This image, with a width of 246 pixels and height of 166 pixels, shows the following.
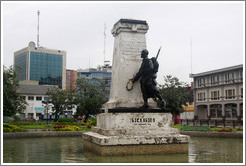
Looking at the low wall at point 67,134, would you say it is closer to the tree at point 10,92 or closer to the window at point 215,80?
the tree at point 10,92

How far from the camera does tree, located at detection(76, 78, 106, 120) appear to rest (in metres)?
43.5

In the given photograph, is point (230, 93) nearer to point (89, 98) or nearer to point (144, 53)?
point (89, 98)

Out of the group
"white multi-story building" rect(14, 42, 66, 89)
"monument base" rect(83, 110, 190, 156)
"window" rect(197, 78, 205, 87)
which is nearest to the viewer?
"monument base" rect(83, 110, 190, 156)

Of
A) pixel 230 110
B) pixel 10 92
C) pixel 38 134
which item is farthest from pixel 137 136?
pixel 230 110

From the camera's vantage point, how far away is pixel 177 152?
12.0m

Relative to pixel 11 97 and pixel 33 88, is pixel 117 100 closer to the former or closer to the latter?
pixel 11 97

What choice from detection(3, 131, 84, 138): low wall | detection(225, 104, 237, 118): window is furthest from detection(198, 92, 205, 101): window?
detection(3, 131, 84, 138): low wall

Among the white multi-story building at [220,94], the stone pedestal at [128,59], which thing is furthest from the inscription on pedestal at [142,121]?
the white multi-story building at [220,94]

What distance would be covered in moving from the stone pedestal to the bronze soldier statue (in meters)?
0.57

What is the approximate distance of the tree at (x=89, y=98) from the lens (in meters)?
43.5

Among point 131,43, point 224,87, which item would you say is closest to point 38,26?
point 224,87

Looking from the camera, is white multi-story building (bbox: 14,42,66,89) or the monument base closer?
the monument base

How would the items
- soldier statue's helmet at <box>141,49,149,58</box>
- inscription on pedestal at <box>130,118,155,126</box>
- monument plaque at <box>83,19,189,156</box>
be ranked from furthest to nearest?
1. soldier statue's helmet at <box>141,49,149,58</box>
2. inscription on pedestal at <box>130,118,155,126</box>
3. monument plaque at <box>83,19,189,156</box>

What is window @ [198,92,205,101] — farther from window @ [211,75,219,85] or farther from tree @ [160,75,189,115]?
tree @ [160,75,189,115]
